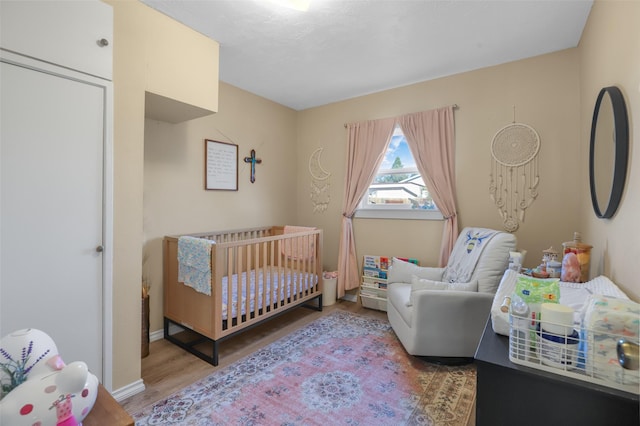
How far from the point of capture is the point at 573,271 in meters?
1.49

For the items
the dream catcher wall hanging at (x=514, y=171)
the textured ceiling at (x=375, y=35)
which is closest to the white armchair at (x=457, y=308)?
the dream catcher wall hanging at (x=514, y=171)

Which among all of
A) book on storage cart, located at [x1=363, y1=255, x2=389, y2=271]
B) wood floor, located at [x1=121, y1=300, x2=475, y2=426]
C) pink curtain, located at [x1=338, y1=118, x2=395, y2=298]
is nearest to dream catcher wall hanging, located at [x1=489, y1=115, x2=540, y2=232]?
pink curtain, located at [x1=338, y1=118, x2=395, y2=298]

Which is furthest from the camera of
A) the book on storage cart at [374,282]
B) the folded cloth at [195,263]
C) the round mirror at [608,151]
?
the book on storage cart at [374,282]

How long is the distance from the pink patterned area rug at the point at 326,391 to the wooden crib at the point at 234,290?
11.9 inches

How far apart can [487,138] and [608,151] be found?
126 centimetres

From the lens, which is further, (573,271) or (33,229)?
(573,271)

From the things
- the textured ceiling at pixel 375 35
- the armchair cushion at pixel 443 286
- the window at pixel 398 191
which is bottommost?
the armchair cushion at pixel 443 286

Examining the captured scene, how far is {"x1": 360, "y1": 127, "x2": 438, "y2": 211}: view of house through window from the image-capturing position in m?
3.12

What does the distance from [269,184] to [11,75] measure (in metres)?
2.41

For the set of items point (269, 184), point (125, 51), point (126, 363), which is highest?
point (125, 51)

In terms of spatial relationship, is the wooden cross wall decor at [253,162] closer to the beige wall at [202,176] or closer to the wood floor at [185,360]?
the beige wall at [202,176]

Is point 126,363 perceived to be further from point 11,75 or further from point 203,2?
point 203,2

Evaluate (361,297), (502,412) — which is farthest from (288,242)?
(502,412)

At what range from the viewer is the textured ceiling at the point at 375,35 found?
6.04ft
